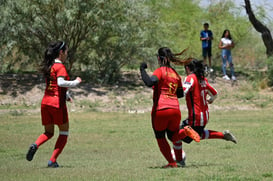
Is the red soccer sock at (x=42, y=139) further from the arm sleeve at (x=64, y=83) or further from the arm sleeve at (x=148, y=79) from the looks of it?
the arm sleeve at (x=148, y=79)

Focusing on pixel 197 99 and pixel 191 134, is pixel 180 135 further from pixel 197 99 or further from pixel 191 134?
pixel 197 99

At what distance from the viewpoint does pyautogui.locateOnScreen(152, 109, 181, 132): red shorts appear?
9.09 meters

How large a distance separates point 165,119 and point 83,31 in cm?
→ 1555

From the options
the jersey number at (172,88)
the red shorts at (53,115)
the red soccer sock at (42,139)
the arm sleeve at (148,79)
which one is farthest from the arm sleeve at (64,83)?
the jersey number at (172,88)

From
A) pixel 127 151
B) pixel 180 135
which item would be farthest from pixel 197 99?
pixel 127 151

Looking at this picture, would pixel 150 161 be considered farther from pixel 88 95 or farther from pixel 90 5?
pixel 90 5

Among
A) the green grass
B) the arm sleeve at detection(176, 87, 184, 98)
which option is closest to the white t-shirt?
the green grass

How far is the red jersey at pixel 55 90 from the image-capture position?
9508mm

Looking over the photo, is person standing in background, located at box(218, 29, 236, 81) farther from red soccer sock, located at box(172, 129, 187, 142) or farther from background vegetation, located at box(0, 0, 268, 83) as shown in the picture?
red soccer sock, located at box(172, 129, 187, 142)

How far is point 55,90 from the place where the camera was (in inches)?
377

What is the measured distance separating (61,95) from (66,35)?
1458cm

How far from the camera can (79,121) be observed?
17719mm

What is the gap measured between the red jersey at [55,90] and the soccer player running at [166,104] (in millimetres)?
1286

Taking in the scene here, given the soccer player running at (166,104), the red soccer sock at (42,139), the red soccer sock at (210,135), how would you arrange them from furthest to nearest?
the red soccer sock at (210,135), the red soccer sock at (42,139), the soccer player running at (166,104)
